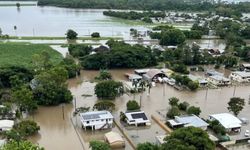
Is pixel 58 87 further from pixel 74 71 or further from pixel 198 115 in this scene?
pixel 198 115

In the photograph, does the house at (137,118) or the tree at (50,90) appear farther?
the tree at (50,90)

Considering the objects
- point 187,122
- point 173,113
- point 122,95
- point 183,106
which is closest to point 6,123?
point 122,95

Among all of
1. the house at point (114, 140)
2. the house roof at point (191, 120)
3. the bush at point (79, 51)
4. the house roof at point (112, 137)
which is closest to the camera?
the house at point (114, 140)

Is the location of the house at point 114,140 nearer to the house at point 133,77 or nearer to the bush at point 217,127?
the bush at point 217,127

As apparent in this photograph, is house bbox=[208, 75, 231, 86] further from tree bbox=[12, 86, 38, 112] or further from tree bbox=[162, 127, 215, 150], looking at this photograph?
tree bbox=[12, 86, 38, 112]

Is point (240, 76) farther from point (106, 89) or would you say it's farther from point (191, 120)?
point (106, 89)

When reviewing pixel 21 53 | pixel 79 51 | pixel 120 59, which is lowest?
pixel 21 53

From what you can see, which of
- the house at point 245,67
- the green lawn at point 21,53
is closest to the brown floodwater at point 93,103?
the house at point 245,67
